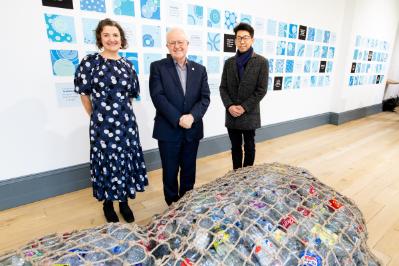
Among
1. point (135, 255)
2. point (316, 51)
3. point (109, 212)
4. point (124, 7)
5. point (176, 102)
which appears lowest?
point (109, 212)

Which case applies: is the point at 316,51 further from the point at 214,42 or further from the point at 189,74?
the point at 189,74

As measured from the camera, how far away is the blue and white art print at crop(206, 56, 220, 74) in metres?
3.20

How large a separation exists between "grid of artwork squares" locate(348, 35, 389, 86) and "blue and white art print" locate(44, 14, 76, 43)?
16.0ft

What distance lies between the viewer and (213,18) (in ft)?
10.2

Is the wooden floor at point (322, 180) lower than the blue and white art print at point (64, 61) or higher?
lower

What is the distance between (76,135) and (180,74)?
3.90ft

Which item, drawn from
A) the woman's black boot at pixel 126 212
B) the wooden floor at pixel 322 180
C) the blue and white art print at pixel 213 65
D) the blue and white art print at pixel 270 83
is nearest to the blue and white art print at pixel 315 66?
the wooden floor at pixel 322 180

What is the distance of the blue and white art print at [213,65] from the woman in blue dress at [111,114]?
1520 millimetres

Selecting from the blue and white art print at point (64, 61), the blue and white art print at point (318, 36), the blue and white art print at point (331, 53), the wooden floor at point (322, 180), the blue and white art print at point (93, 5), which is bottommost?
the wooden floor at point (322, 180)

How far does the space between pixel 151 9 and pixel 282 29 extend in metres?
2.09

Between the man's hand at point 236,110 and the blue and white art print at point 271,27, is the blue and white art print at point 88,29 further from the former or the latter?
the blue and white art print at point 271,27

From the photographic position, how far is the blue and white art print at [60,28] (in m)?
2.11

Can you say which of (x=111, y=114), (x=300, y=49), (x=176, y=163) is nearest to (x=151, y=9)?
(x=111, y=114)

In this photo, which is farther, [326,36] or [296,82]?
[326,36]
